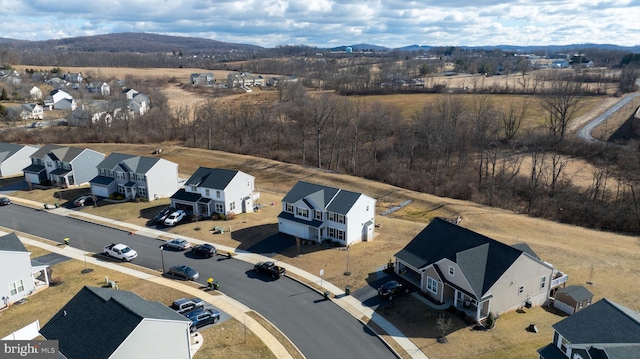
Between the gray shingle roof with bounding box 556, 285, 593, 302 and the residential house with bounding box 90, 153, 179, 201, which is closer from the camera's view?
the gray shingle roof with bounding box 556, 285, 593, 302

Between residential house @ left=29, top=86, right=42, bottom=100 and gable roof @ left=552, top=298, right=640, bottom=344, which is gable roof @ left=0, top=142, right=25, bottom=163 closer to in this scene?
gable roof @ left=552, top=298, right=640, bottom=344

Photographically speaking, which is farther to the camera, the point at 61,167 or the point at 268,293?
the point at 61,167

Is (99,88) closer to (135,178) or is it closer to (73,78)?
(73,78)

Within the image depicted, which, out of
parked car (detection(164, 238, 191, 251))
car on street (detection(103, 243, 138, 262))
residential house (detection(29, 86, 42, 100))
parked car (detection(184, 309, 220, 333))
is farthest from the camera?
residential house (detection(29, 86, 42, 100))

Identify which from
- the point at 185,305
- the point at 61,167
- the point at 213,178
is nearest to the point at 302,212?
the point at 213,178

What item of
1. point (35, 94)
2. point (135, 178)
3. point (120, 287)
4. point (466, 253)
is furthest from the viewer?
point (35, 94)

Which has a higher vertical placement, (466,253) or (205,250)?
(466,253)

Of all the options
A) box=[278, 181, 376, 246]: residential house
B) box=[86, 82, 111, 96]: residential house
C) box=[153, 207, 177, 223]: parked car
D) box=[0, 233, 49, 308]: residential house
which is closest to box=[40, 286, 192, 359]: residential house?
box=[0, 233, 49, 308]: residential house
